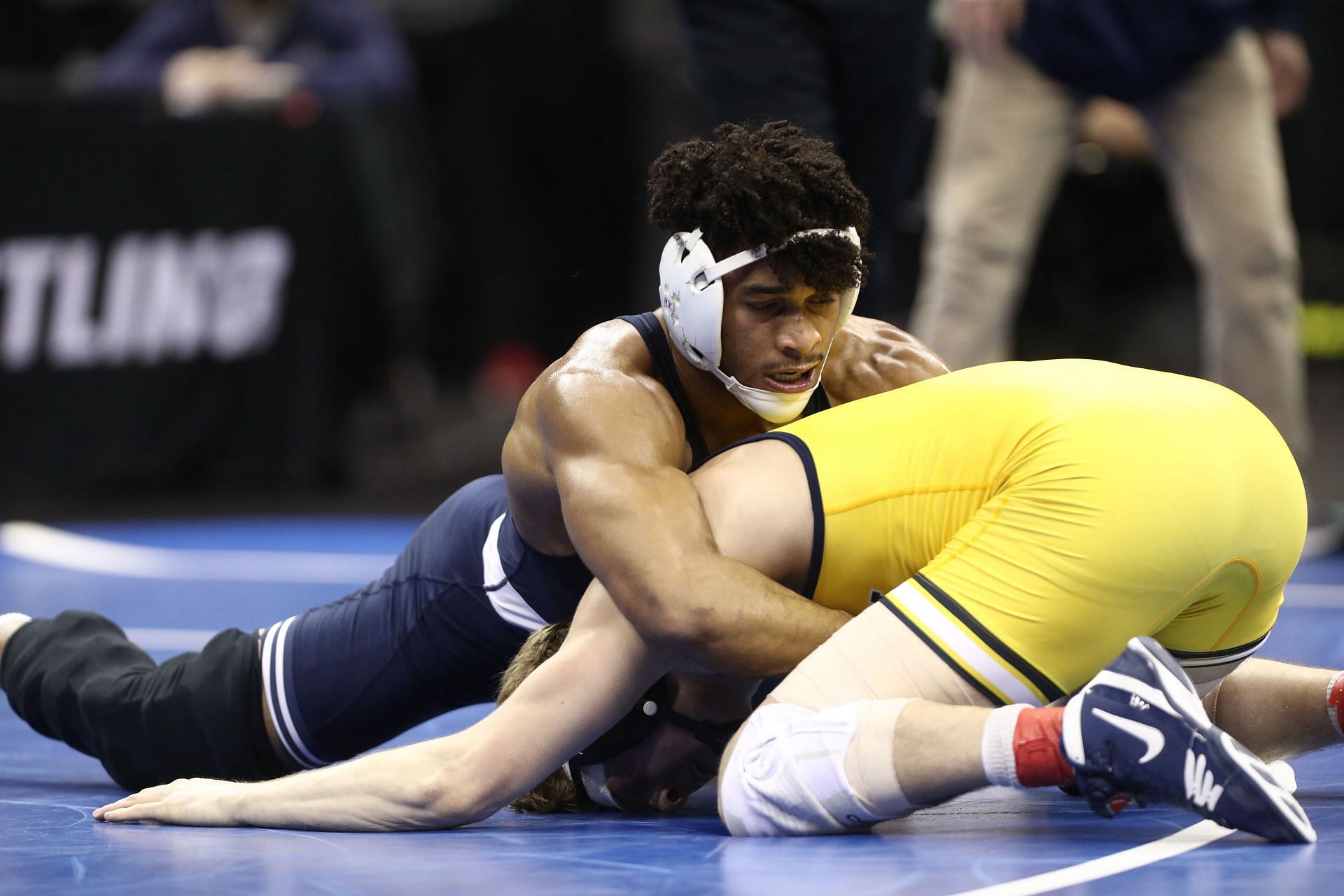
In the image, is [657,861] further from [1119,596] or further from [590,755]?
[1119,596]

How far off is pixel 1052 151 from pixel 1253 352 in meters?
0.77

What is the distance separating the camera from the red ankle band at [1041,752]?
2.41 metres

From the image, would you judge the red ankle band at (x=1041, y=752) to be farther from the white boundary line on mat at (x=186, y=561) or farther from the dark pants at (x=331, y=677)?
the white boundary line on mat at (x=186, y=561)

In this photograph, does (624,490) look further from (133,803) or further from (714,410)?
(133,803)

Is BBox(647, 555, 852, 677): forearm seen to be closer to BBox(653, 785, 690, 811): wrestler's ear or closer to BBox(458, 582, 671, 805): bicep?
BBox(458, 582, 671, 805): bicep

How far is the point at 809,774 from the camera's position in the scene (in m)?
2.54

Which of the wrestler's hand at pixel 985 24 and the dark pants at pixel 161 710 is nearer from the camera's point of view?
the dark pants at pixel 161 710

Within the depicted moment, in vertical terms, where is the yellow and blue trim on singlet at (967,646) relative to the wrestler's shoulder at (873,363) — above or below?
below

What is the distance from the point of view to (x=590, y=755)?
290 centimetres

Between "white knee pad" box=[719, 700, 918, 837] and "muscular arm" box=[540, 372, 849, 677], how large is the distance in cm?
11

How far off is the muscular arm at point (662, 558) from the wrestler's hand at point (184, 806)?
63cm

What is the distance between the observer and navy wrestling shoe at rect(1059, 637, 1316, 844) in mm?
2342

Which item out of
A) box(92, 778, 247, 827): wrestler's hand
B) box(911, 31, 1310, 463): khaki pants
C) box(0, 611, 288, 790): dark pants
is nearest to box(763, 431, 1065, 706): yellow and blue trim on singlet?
box(92, 778, 247, 827): wrestler's hand

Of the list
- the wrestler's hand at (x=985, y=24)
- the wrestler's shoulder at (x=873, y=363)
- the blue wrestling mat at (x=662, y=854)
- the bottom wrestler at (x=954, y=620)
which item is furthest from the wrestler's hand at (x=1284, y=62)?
the bottom wrestler at (x=954, y=620)
